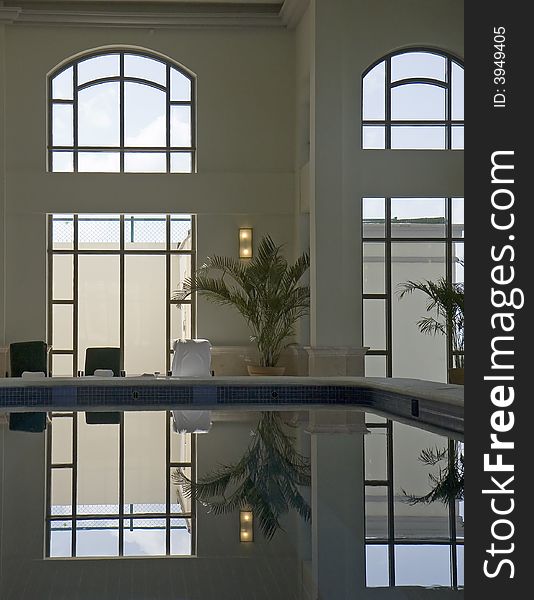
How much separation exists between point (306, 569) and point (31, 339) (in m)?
13.4

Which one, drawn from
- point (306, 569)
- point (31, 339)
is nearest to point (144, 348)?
point (31, 339)

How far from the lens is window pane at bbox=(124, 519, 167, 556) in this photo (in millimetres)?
4082

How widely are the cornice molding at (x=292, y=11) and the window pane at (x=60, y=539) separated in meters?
12.1

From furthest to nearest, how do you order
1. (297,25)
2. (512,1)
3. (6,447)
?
1. (297,25)
2. (6,447)
3. (512,1)

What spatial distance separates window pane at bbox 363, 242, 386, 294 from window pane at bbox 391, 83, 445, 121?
1.97m

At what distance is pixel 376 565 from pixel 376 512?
1.15 metres

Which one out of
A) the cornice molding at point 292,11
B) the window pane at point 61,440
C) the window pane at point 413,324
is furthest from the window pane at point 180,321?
the window pane at point 61,440

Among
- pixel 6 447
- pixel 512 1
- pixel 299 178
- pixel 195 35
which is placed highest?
pixel 195 35

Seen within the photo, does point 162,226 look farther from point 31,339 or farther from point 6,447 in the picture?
point 6,447

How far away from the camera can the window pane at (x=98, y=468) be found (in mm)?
5242

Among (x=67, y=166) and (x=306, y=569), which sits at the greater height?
(x=67, y=166)

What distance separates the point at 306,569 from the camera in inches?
149

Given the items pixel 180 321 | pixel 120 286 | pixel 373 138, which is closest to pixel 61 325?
pixel 120 286

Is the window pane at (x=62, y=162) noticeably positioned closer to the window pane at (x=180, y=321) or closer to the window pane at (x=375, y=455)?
the window pane at (x=180, y=321)
